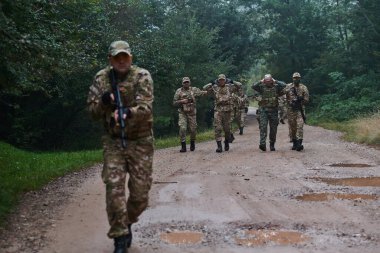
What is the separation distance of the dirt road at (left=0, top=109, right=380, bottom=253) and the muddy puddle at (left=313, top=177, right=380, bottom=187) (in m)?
0.02

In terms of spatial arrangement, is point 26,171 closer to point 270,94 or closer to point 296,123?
point 270,94

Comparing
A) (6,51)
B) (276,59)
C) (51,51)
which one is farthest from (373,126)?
(276,59)

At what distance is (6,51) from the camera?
24.9 ft

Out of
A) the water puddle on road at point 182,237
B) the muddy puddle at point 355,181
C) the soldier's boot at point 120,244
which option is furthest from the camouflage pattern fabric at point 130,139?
the muddy puddle at point 355,181

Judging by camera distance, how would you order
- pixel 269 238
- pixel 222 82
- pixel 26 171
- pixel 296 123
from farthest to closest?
pixel 222 82, pixel 296 123, pixel 26 171, pixel 269 238

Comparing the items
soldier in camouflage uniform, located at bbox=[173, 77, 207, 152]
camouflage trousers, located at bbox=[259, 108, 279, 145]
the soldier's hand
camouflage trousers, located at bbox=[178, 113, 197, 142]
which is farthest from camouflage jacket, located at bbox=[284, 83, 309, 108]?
the soldier's hand

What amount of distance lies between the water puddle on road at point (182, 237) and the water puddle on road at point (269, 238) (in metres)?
0.46

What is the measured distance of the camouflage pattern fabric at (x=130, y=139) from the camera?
5102 millimetres

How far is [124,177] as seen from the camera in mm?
5164

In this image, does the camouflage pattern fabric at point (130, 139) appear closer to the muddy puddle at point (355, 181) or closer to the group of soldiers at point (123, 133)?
the group of soldiers at point (123, 133)

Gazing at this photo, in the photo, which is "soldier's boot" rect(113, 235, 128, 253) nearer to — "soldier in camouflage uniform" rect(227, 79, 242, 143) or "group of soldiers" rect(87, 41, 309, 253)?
"group of soldiers" rect(87, 41, 309, 253)

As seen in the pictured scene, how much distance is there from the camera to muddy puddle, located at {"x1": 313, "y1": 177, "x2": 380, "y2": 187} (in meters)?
8.85

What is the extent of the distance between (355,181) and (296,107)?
18.3 feet

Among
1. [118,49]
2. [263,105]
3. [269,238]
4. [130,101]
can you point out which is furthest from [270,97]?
[118,49]
